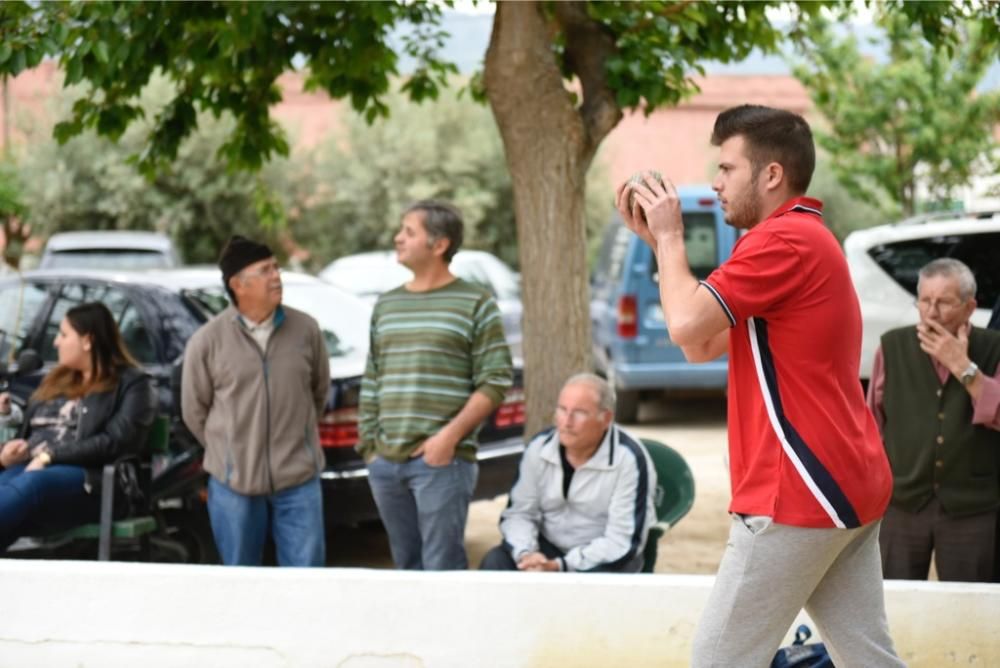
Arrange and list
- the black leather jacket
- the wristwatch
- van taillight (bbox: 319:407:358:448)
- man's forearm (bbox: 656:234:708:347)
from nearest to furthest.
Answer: man's forearm (bbox: 656:234:708:347) → the wristwatch → the black leather jacket → van taillight (bbox: 319:407:358:448)

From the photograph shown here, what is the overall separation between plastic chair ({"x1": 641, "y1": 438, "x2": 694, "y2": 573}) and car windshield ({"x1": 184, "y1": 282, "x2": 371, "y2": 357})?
1904 millimetres

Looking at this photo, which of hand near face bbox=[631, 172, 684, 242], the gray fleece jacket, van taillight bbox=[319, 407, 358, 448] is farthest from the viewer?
van taillight bbox=[319, 407, 358, 448]

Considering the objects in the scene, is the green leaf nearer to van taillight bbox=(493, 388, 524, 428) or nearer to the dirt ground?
van taillight bbox=(493, 388, 524, 428)

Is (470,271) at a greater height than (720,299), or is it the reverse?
(720,299)

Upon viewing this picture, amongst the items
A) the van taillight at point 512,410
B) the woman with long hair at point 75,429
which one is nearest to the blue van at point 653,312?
the van taillight at point 512,410

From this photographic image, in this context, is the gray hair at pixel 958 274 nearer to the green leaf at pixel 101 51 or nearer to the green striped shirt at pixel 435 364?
the green striped shirt at pixel 435 364

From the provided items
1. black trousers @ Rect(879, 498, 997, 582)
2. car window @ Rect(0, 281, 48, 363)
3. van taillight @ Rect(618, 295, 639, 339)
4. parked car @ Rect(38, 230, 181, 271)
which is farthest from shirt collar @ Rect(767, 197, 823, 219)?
parked car @ Rect(38, 230, 181, 271)

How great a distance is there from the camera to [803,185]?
3607mm

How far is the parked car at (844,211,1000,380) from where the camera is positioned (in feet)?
27.8

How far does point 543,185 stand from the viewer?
732 cm

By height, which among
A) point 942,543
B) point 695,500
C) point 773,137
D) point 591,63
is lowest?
point 695,500

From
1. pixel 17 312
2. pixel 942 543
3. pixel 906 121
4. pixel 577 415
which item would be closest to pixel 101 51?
pixel 17 312

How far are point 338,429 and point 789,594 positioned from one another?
3921 mm

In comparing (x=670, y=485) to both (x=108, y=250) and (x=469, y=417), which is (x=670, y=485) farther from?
(x=108, y=250)
